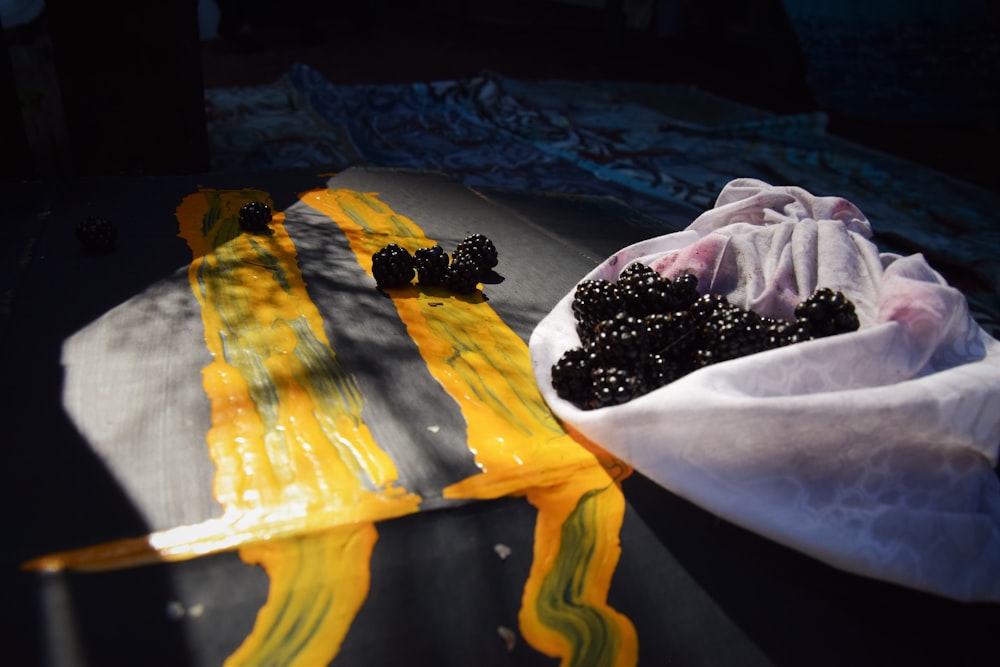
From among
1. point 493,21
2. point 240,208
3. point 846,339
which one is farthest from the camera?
point 493,21

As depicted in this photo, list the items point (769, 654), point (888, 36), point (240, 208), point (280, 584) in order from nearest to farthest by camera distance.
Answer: point (280, 584)
point (769, 654)
point (240, 208)
point (888, 36)

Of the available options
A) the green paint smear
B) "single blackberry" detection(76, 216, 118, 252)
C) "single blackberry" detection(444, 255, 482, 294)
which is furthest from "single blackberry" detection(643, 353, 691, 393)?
"single blackberry" detection(76, 216, 118, 252)

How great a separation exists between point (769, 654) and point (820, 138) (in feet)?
15.8

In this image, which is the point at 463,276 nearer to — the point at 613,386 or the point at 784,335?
the point at 613,386

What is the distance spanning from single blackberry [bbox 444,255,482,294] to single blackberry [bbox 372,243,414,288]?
120 mm

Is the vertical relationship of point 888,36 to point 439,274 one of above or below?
above

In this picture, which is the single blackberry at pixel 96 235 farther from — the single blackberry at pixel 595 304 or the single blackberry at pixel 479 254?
the single blackberry at pixel 595 304

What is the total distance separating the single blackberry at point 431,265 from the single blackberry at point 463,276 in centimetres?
2

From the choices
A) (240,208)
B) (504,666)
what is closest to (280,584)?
(504,666)

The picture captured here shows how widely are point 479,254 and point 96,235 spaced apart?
1175mm

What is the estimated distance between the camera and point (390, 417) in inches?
61.7

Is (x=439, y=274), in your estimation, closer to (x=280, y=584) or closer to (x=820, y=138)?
(x=280, y=584)

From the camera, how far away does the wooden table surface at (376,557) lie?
1.12 metres

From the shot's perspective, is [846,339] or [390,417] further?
[390,417]
